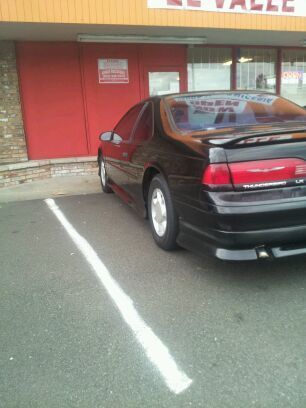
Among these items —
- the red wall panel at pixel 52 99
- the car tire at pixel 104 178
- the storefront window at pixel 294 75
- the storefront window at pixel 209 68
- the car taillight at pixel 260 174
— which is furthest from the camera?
the storefront window at pixel 294 75

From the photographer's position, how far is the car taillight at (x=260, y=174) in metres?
2.75

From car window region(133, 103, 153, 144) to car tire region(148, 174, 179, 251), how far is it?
616 millimetres

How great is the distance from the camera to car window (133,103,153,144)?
4.22 metres

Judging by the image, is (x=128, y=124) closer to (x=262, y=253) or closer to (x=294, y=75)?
(x=262, y=253)

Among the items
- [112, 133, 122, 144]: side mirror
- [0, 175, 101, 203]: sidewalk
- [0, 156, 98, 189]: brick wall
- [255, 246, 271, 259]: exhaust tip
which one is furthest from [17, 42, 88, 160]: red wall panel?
[255, 246, 271, 259]: exhaust tip

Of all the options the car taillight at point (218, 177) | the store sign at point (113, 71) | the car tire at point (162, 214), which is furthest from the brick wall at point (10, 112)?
the car taillight at point (218, 177)

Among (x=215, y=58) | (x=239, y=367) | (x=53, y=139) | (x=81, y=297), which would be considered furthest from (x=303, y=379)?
(x=215, y=58)

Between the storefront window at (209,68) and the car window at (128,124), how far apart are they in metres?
5.05

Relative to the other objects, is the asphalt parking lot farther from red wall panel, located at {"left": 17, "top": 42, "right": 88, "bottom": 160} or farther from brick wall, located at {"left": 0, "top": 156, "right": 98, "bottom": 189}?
red wall panel, located at {"left": 17, "top": 42, "right": 88, "bottom": 160}

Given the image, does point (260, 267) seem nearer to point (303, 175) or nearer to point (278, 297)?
point (278, 297)

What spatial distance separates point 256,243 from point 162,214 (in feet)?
3.84

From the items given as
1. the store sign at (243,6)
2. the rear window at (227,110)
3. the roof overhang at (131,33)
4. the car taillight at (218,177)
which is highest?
the store sign at (243,6)

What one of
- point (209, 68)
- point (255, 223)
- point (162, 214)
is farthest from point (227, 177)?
point (209, 68)

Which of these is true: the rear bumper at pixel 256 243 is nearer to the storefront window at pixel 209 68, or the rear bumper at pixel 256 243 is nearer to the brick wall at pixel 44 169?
the brick wall at pixel 44 169
